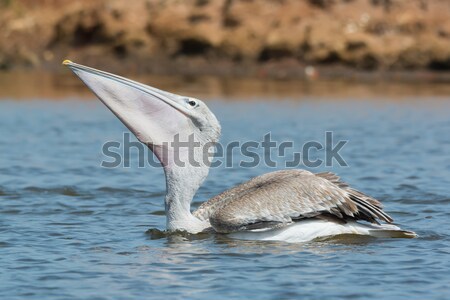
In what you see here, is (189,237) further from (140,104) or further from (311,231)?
(140,104)

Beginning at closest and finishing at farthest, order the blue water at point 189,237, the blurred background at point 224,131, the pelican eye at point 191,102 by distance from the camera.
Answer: the blue water at point 189,237, the blurred background at point 224,131, the pelican eye at point 191,102

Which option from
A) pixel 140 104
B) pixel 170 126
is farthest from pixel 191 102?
pixel 140 104

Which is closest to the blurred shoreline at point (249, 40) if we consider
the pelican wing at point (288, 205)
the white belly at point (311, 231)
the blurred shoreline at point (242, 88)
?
the blurred shoreline at point (242, 88)

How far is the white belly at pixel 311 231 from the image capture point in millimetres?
7695

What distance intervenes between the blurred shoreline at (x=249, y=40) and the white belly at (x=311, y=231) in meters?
15.1

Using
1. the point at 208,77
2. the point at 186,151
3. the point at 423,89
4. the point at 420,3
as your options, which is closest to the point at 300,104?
the point at 423,89

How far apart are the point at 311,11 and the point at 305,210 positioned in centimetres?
1796

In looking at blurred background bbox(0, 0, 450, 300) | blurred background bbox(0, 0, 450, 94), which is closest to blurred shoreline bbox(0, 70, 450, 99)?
blurred background bbox(0, 0, 450, 300)

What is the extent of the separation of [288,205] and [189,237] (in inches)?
34.4

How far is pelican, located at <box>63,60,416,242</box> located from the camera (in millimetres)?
7477

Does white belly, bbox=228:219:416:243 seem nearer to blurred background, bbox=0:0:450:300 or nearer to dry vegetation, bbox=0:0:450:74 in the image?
blurred background, bbox=0:0:450:300

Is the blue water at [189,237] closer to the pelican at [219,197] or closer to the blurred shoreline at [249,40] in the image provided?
the pelican at [219,197]

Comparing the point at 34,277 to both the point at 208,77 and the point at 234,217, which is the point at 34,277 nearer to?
the point at 234,217

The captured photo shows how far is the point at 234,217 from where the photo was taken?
748 cm
